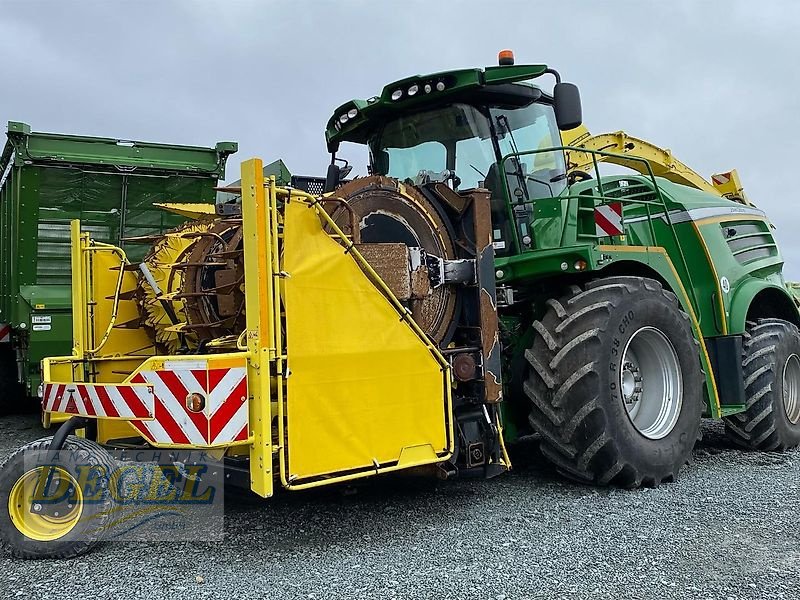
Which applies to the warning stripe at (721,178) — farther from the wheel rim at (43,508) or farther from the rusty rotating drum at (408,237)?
the wheel rim at (43,508)

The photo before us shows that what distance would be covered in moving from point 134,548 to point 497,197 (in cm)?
300

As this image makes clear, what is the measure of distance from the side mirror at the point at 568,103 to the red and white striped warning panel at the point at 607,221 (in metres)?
0.66

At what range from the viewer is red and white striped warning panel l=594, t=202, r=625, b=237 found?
16.4ft

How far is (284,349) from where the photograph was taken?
11.1 ft

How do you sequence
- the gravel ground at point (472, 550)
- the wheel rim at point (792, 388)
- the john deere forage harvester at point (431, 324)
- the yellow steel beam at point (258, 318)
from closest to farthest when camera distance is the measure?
the gravel ground at point (472, 550)
the yellow steel beam at point (258, 318)
the john deere forage harvester at point (431, 324)
the wheel rim at point (792, 388)

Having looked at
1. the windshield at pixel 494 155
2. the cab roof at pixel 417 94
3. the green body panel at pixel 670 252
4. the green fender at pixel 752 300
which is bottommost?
the green fender at pixel 752 300

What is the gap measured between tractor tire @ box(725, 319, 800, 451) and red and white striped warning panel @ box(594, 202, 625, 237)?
1839 millimetres

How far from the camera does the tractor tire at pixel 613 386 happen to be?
14.4ft

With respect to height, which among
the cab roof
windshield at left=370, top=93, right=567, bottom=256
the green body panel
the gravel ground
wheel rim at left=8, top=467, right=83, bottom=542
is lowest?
the gravel ground

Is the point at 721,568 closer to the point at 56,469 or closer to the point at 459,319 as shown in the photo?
the point at 459,319

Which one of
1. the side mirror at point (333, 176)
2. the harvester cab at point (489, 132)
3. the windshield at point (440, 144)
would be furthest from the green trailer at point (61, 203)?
the harvester cab at point (489, 132)

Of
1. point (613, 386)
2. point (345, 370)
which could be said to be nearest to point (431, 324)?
Result: point (345, 370)

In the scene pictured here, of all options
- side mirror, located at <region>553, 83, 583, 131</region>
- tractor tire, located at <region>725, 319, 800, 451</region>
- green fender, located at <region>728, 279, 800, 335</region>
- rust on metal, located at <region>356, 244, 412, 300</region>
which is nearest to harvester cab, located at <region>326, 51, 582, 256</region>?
side mirror, located at <region>553, 83, 583, 131</region>

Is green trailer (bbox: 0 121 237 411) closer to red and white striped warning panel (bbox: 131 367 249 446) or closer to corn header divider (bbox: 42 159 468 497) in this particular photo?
corn header divider (bbox: 42 159 468 497)
